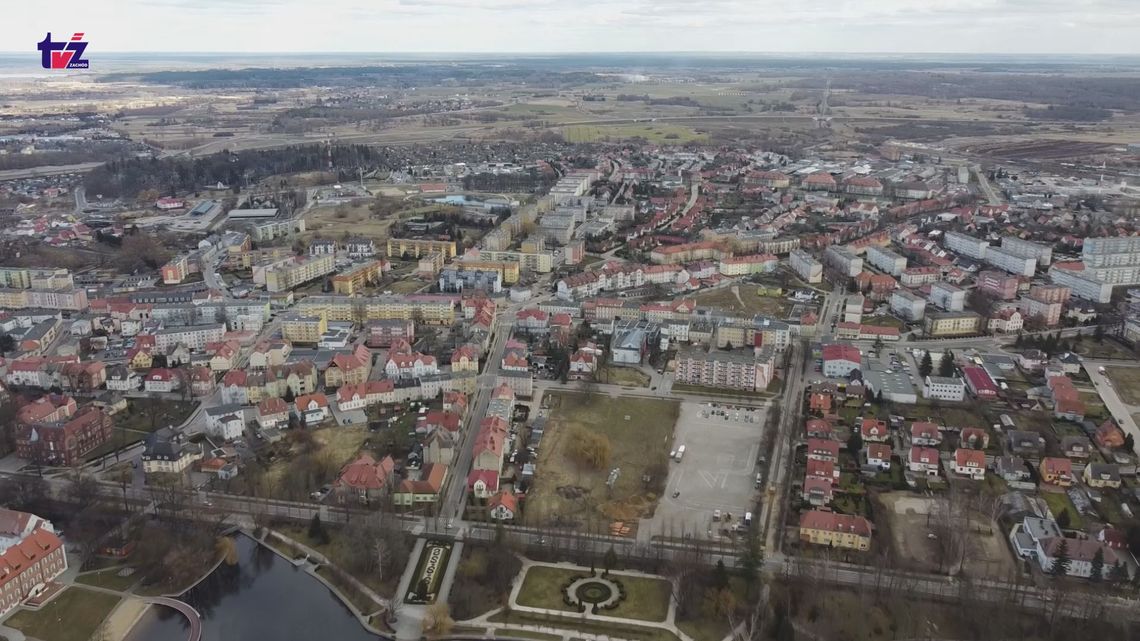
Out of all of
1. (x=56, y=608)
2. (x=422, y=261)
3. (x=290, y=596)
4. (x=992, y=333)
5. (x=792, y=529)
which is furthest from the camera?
(x=422, y=261)

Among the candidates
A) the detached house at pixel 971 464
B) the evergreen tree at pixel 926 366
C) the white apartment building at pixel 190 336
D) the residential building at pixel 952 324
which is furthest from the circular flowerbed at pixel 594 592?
the residential building at pixel 952 324

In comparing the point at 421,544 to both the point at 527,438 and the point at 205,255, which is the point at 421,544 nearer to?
the point at 527,438

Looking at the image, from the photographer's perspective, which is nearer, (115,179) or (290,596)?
(290,596)

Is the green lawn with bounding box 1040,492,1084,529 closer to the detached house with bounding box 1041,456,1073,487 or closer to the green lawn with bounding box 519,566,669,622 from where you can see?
the detached house with bounding box 1041,456,1073,487

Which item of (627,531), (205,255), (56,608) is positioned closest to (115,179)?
(205,255)

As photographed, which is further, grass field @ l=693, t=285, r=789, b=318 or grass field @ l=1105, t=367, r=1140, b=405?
grass field @ l=693, t=285, r=789, b=318

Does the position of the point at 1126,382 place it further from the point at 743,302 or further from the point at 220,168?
the point at 220,168

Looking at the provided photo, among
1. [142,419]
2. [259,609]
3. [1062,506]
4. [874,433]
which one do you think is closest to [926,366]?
[874,433]

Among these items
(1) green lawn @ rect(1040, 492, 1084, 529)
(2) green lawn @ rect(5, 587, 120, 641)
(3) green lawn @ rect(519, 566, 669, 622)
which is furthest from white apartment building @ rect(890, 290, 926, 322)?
(2) green lawn @ rect(5, 587, 120, 641)
